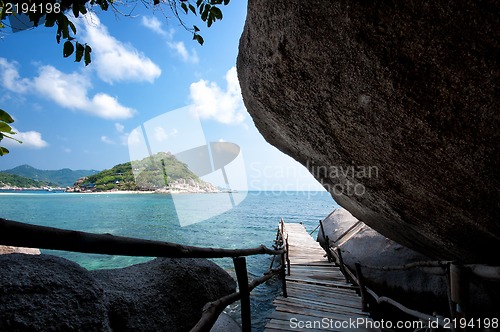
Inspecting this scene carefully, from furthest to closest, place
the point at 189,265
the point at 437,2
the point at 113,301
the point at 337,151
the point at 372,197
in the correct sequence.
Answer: the point at 372,197 → the point at 337,151 → the point at 189,265 → the point at 113,301 → the point at 437,2

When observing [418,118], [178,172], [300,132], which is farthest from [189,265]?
[178,172]

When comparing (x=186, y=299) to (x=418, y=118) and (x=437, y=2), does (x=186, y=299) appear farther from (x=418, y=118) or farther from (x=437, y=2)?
(x=437, y=2)

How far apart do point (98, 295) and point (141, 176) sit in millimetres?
144483

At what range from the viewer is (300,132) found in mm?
3547

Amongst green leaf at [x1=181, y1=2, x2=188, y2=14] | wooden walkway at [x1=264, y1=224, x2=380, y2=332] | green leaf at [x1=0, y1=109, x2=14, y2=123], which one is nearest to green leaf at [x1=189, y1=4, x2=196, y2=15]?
green leaf at [x1=181, y1=2, x2=188, y2=14]

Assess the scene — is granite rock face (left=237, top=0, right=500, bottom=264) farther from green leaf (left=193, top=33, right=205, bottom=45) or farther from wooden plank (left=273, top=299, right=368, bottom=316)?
wooden plank (left=273, top=299, right=368, bottom=316)

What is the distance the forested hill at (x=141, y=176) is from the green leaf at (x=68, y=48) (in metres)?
137

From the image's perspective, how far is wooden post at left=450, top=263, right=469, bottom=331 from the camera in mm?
A: 2281

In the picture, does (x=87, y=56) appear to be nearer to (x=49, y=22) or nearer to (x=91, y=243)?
(x=49, y=22)

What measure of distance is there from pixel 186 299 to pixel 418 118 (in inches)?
104

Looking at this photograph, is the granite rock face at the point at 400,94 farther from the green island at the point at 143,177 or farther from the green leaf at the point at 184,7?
the green island at the point at 143,177

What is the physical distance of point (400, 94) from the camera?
6.63 feet

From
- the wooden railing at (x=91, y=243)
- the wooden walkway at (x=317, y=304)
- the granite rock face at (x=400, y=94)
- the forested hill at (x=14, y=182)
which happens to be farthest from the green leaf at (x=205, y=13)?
the forested hill at (x=14, y=182)

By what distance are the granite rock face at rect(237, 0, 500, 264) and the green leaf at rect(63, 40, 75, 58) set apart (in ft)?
5.56
